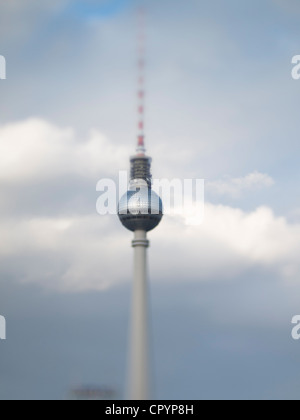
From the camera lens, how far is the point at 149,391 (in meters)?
199

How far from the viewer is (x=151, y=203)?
19500 cm
